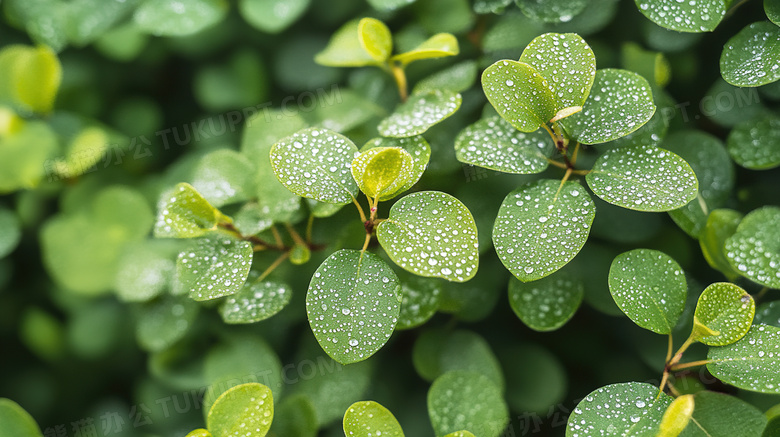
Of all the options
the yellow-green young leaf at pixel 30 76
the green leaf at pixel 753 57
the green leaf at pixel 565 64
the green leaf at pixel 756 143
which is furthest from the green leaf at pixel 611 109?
the yellow-green young leaf at pixel 30 76

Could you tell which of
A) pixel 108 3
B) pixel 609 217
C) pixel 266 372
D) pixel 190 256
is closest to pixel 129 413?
pixel 266 372

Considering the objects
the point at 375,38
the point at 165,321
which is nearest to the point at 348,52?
the point at 375,38

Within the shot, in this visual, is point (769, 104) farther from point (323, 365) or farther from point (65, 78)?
point (65, 78)

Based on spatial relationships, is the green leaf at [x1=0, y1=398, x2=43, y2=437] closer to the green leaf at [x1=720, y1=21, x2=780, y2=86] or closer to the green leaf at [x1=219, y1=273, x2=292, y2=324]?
the green leaf at [x1=219, y1=273, x2=292, y2=324]

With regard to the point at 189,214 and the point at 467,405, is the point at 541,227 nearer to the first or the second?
the point at 467,405

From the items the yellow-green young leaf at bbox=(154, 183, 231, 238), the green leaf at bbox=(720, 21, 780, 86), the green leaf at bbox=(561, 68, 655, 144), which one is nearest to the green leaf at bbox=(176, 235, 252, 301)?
the yellow-green young leaf at bbox=(154, 183, 231, 238)
